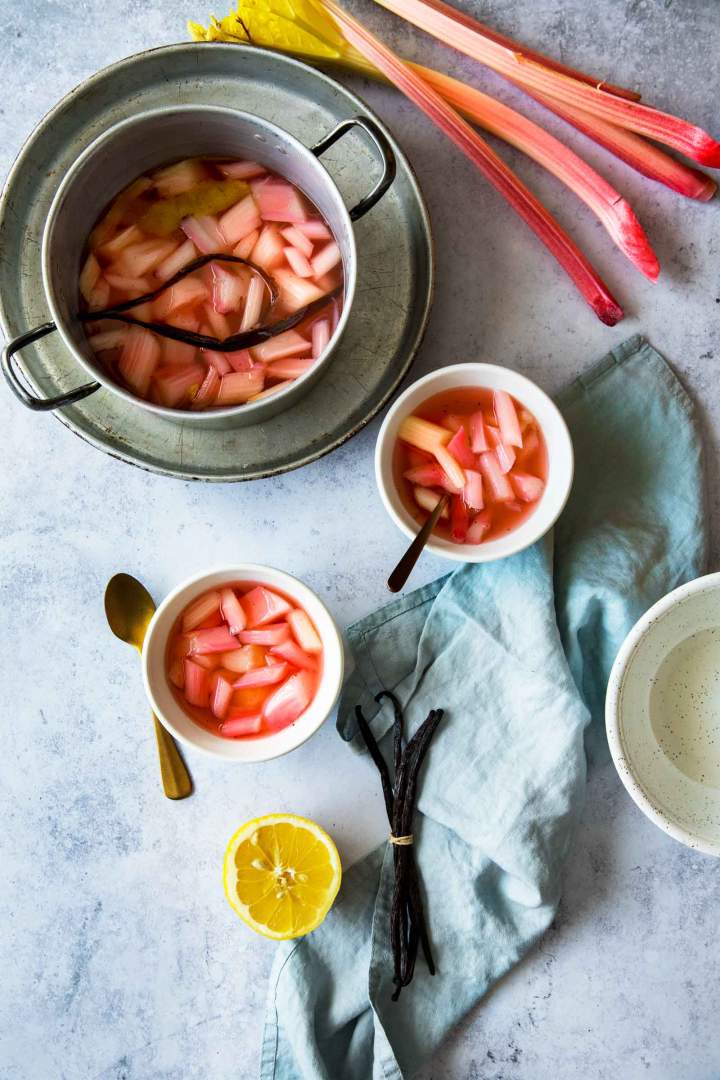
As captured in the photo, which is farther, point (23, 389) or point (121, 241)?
point (121, 241)

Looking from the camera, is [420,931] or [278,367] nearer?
[278,367]

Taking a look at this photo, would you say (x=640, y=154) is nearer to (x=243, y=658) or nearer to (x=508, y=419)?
(x=508, y=419)

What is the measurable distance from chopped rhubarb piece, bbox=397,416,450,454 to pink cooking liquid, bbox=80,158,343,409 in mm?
184

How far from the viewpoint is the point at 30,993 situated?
1.75 m

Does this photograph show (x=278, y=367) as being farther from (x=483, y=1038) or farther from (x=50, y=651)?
(x=483, y=1038)

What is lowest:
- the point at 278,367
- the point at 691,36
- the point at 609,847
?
the point at 609,847

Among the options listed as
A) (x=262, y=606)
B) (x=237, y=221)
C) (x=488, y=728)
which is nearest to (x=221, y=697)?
(x=262, y=606)

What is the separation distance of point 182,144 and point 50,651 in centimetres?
89

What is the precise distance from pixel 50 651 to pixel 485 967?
37.1 inches

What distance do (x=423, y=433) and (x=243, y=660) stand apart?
475mm

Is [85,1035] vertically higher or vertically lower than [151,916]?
lower

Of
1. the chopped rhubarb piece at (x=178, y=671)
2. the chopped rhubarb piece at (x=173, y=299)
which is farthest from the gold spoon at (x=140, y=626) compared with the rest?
the chopped rhubarb piece at (x=173, y=299)

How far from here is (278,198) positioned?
156 cm

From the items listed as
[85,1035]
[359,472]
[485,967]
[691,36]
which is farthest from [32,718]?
[691,36]
